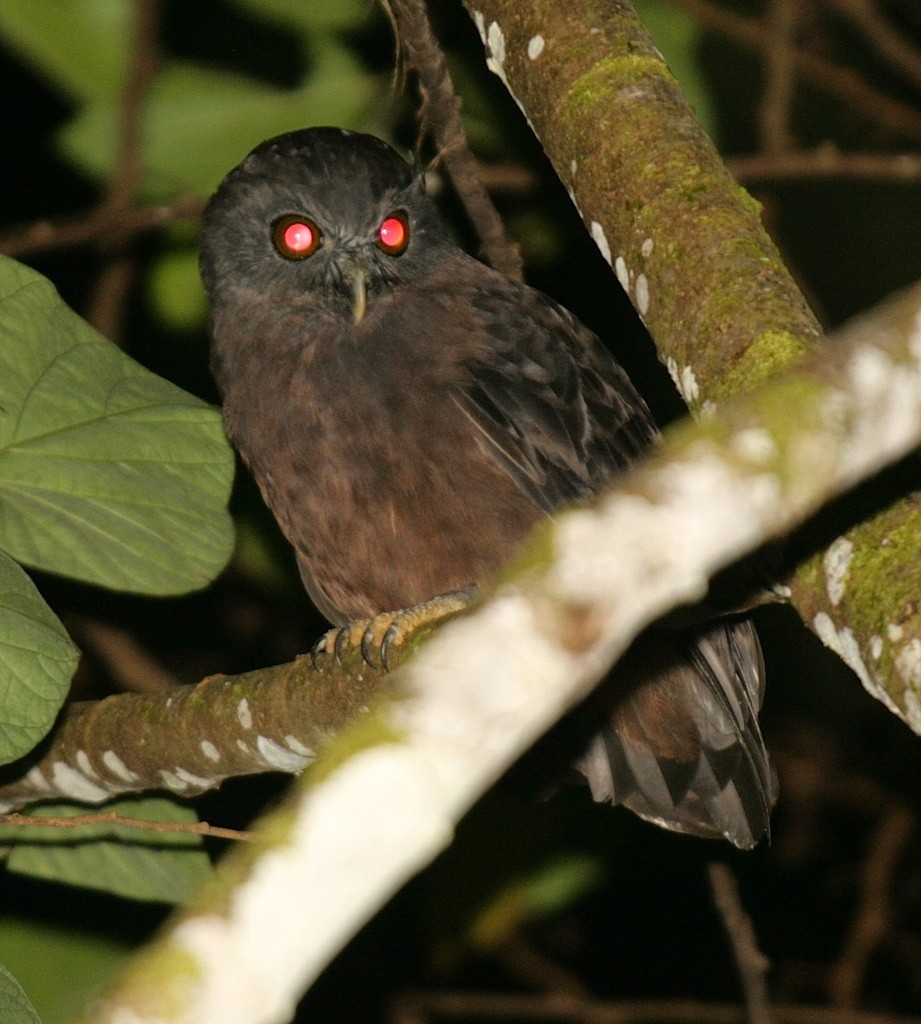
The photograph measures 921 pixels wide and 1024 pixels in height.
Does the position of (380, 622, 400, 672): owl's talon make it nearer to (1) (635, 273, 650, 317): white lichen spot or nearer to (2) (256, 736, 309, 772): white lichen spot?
(2) (256, 736, 309, 772): white lichen spot

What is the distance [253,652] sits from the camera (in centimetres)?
704

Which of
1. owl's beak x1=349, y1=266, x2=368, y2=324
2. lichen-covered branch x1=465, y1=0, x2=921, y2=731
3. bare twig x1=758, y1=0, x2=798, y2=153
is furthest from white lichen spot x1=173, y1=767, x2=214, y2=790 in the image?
bare twig x1=758, y1=0, x2=798, y2=153

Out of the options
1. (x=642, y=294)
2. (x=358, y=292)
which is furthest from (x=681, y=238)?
(x=358, y=292)

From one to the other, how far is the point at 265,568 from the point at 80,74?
1.74 metres

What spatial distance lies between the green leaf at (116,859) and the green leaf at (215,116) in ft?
7.00

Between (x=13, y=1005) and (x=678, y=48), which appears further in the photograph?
(x=678, y=48)

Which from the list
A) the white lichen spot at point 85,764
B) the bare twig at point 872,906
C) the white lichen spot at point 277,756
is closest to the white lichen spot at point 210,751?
the white lichen spot at point 277,756

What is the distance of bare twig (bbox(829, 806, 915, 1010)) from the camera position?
6230 millimetres

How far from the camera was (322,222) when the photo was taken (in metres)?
4.19

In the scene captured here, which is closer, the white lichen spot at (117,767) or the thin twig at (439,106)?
the white lichen spot at (117,767)

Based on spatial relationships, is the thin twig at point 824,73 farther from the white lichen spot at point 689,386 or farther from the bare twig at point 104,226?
the white lichen spot at point 689,386

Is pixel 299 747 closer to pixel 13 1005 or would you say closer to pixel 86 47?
pixel 13 1005

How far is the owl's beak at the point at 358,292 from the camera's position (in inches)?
156

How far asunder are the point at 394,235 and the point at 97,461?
1.36m
